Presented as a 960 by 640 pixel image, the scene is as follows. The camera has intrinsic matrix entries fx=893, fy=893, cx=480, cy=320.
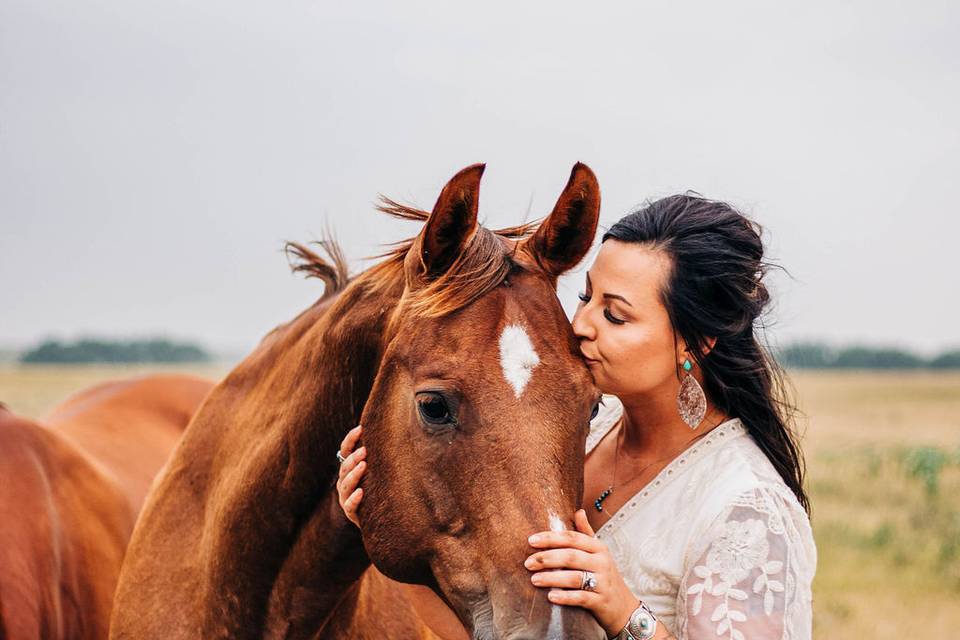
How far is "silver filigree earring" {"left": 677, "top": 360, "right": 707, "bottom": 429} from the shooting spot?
275cm

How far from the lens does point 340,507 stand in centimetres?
273

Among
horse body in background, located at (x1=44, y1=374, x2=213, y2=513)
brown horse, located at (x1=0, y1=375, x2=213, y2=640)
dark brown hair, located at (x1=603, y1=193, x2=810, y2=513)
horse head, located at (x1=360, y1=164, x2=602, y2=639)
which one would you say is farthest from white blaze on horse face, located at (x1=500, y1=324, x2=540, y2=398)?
horse body in background, located at (x1=44, y1=374, x2=213, y2=513)

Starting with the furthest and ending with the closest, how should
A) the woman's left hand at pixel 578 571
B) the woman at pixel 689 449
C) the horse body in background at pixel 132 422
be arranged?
1. the horse body in background at pixel 132 422
2. the woman at pixel 689 449
3. the woman's left hand at pixel 578 571

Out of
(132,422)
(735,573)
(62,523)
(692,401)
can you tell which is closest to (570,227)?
(692,401)

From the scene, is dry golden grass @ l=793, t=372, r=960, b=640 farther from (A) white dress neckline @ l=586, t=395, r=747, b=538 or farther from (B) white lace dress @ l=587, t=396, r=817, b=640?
(B) white lace dress @ l=587, t=396, r=817, b=640

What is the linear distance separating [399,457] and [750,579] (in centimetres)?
98

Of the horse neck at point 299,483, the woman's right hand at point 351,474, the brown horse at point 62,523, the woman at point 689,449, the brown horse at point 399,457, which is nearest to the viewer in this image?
the brown horse at point 399,457

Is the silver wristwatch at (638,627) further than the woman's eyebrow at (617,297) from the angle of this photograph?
No

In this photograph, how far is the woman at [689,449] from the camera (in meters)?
2.33

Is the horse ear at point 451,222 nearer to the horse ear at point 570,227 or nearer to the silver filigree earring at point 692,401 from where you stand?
the horse ear at point 570,227

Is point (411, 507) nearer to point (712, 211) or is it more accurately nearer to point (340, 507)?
point (340, 507)

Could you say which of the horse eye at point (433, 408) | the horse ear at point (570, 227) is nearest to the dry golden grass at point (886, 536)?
the horse ear at point (570, 227)

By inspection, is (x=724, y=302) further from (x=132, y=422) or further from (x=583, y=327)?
(x=132, y=422)

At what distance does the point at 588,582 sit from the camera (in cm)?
212
